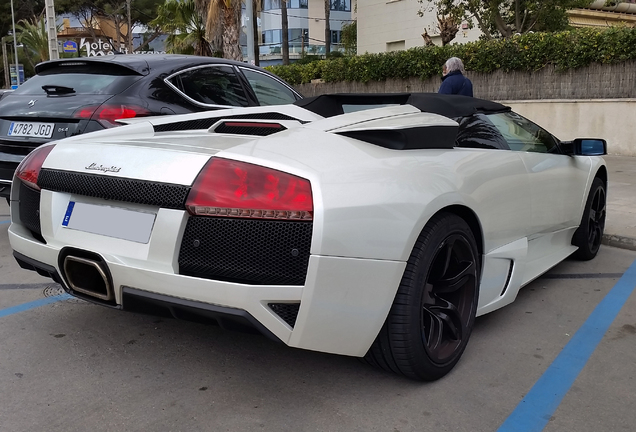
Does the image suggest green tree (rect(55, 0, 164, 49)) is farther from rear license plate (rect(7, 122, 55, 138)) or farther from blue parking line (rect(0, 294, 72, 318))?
blue parking line (rect(0, 294, 72, 318))

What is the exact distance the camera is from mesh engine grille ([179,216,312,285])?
89.4 inches

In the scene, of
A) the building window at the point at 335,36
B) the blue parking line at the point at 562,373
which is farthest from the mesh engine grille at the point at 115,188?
the building window at the point at 335,36

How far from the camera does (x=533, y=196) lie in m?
3.60

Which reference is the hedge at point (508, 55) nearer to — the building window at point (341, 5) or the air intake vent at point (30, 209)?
the air intake vent at point (30, 209)

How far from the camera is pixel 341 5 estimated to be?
218 feet

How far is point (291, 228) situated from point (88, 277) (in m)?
0.96

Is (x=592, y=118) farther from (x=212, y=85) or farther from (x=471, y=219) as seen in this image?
(x=471, y=219)

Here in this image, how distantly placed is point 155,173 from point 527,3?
1579 cm

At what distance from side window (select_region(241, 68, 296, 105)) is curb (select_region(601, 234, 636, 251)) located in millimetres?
3256

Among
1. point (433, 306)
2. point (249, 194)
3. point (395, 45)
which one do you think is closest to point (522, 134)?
point (433, 306)

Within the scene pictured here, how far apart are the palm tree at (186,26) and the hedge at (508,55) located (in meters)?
4.21

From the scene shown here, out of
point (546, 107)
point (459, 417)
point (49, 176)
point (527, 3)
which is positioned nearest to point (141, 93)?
point (49, 176)

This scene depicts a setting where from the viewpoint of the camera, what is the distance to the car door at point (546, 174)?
12.0 feet

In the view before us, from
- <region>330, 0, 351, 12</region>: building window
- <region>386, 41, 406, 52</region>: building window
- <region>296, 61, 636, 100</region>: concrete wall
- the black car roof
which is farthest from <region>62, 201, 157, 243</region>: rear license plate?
<region>330, 0, 351, 12</region>: building window
